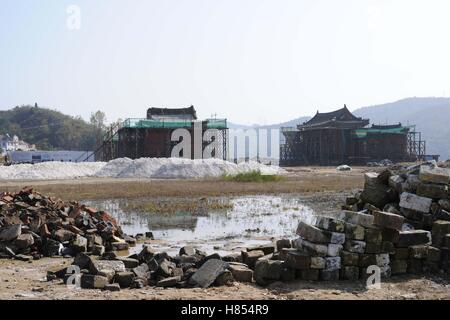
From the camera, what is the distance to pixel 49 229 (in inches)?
444

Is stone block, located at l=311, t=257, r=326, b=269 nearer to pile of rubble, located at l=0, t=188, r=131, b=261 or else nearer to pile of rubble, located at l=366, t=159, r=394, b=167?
pile of rubble, located at l=0, t=188, r=131, b=261

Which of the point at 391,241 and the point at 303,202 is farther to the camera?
the point at 303,202

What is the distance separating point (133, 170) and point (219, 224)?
2641 cm

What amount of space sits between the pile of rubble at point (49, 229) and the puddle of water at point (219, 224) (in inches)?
35.7

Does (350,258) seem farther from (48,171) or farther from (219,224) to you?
(48,171)

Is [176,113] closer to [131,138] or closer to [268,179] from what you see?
[131,138]

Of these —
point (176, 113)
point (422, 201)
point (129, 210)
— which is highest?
point (176, 113)

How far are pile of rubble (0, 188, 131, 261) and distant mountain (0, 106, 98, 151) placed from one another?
93.6 m

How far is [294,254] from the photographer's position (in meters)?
7.59

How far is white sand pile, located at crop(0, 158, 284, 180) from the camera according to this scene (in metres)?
38.5

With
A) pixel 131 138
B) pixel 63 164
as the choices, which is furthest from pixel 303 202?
pixel 131 138

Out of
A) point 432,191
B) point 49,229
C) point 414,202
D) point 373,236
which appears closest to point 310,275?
point 373,236

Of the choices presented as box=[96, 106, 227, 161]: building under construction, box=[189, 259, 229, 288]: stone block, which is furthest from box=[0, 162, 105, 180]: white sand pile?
box=[189, 259, 229, 288]: stone block
